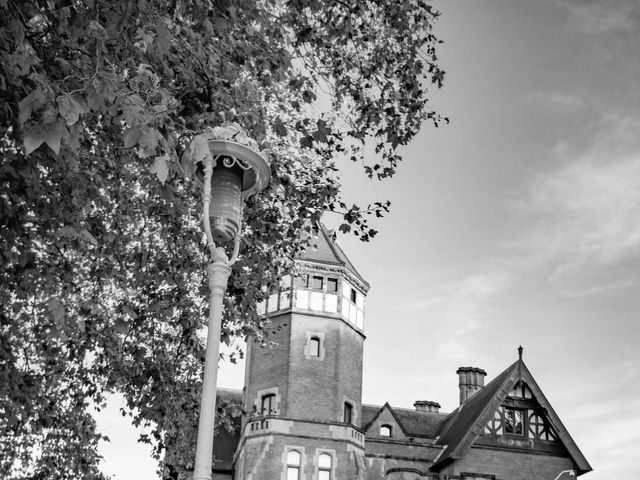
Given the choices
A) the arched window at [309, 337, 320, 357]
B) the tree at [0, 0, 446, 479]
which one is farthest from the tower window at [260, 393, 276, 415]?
the tree at [0, 0, 446, 479]

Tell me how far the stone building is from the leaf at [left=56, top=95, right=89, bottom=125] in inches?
1231

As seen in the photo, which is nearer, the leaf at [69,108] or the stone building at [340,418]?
the leaf at [69,108]

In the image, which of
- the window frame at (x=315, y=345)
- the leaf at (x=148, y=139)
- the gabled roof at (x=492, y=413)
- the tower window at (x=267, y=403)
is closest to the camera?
the leaf at (x=148, y=139)

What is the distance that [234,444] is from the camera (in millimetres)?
45625

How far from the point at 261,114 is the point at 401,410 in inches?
1471

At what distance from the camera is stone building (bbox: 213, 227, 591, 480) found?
3794cm

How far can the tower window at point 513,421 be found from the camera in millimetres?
39525

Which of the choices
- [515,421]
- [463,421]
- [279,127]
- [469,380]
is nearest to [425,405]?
[469,380]

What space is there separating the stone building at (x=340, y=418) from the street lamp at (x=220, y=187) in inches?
1161

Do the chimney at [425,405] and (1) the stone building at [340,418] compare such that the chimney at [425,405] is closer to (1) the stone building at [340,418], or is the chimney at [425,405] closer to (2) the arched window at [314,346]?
(1) the stone building at [340,418]

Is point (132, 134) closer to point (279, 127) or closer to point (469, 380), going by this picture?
point (279, 127)

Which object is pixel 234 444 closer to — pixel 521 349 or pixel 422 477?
pixel 422 477

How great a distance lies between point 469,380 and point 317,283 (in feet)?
51.9

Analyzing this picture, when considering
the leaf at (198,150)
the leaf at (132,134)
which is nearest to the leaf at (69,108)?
the leaf at (132,134)
